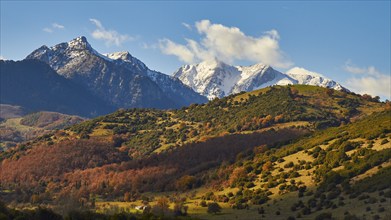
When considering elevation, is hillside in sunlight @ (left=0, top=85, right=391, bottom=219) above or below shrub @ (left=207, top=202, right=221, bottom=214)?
above

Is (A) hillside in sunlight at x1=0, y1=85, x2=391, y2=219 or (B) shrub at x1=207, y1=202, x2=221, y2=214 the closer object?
(A) hillside in sunlight at x1=0, y1=85, x2=391, y2=219

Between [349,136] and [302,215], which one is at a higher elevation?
[349,136]

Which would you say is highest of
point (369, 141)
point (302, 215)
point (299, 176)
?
point (369, 141)

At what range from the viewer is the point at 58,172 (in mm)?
197875

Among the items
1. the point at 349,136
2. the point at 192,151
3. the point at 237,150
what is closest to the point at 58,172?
the point at 192,151

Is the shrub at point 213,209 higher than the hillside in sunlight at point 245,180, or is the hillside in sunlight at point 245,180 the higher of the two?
the hillside in sunlight at point 245,180

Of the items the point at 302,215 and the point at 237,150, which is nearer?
the point at 302,215

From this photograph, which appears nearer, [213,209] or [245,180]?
[213,209]

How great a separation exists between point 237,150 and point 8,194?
8851 cm

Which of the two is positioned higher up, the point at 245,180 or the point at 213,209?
the point at 245,180

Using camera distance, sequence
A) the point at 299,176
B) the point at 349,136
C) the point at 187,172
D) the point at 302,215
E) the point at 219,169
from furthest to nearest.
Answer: the point at 187,172 → the point at 219,169 → the point at 349,136 → the point at 299,176 → the point at 302,215

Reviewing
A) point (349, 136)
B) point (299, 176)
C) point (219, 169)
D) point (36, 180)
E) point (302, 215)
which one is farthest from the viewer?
point (36, 180)

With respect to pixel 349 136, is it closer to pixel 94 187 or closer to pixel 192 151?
pixel 192 151

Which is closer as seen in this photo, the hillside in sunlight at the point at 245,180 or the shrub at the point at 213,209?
the hillside in sunlight at the point at 245,180
